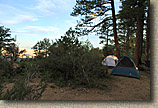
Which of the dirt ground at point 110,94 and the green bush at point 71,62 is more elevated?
the green bush at point 71,62

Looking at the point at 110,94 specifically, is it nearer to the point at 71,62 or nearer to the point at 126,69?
the point at 71,62

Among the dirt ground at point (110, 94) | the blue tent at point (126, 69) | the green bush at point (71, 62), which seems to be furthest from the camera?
the blue tent at point (126, 69)

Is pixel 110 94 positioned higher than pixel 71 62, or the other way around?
pixel 71 62

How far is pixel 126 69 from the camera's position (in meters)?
4.54

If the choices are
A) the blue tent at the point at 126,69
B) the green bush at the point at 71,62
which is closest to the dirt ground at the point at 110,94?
the green bush at the point at 71,62

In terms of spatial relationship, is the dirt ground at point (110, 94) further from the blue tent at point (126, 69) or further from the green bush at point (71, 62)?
the blue tent at point (126, 69)

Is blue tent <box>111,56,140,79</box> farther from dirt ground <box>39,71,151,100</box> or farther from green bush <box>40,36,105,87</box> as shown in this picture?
dirt ground <box>39,71,151,100</box>

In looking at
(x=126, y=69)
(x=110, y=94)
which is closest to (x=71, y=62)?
(x=110, y=94)

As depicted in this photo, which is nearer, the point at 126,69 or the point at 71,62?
the point at 71,62

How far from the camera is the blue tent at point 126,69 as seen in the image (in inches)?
172

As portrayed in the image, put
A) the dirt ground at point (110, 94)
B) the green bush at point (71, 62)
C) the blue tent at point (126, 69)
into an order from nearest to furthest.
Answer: the dirt ground at point (110, 94)
the green bush at point (71, 62)
the blue tent at point (126, 69)

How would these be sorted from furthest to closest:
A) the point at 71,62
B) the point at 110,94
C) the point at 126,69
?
1. the point at 126,69
2. the point at 71,62
3. the point at 110,94

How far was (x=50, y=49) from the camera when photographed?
390 cm

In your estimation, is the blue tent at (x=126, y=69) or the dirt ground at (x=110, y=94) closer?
the dirt ground at (x=110, y=94)
